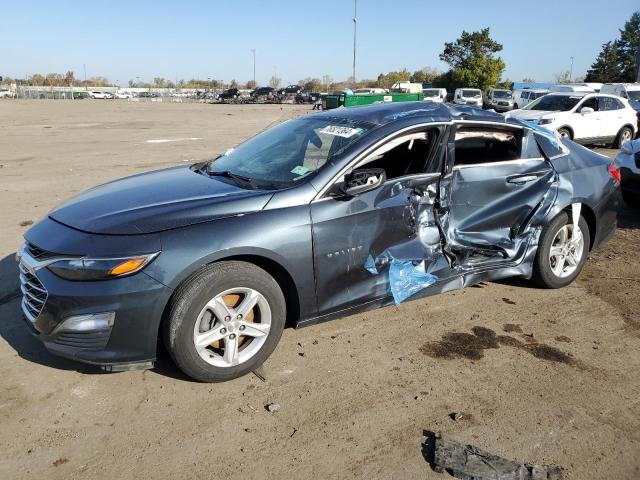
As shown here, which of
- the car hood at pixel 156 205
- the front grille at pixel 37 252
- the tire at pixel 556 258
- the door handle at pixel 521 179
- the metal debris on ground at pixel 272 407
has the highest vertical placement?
the car hood at pixel 156 205

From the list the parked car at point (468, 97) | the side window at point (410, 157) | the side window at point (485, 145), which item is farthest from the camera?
the parked car at point (468, 97)

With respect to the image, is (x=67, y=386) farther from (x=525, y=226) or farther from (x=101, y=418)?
(x=525, y=226)

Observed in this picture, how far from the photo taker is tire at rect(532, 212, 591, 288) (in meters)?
4.61

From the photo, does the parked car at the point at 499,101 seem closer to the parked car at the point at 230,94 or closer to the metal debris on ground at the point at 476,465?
the metal debris on ground at the point at 476,465

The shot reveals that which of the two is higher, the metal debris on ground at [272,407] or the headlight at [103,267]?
the headlight at [103,267]

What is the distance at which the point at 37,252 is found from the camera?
3.24m

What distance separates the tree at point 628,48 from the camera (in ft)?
242

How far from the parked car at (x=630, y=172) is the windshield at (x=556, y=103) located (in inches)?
321

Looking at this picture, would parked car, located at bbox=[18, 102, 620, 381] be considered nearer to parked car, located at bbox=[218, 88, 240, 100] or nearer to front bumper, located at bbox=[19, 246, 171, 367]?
front bumper, located at bbox=[19, 246, 171, 367]

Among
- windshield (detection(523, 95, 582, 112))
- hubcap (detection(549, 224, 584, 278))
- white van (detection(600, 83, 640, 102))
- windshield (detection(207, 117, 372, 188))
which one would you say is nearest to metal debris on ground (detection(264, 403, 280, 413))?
windshield (detection(207, 117, 372, 188))

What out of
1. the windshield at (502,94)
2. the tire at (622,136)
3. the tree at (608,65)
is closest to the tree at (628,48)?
the tree at (608,65)

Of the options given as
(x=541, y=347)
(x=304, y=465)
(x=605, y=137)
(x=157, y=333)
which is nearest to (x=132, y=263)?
(x=157, y=333)

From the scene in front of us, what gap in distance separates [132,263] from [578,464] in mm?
2541

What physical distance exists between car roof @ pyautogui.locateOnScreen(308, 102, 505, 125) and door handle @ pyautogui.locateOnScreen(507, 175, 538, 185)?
1.61 ft
